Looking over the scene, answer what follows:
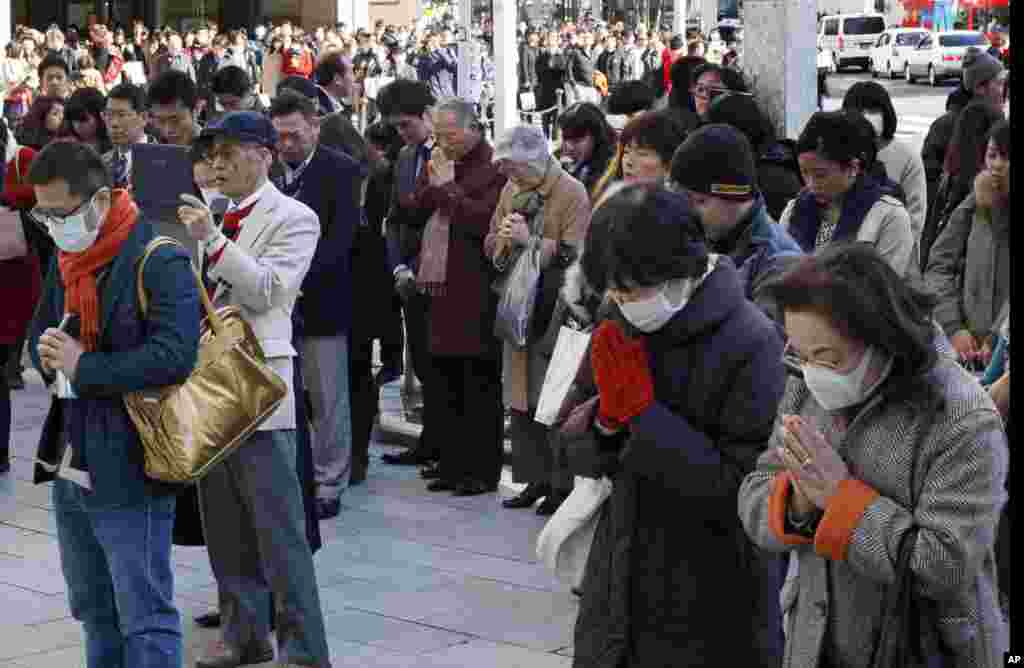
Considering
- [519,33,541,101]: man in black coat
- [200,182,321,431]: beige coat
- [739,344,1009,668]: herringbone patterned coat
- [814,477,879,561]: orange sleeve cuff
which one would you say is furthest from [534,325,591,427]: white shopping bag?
[519,33,541,101]: man in black coat

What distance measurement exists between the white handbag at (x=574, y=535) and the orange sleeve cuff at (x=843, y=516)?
3.25 ft

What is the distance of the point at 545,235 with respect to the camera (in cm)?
820

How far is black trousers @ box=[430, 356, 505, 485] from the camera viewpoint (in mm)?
8898

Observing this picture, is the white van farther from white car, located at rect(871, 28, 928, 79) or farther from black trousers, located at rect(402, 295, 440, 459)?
black trousers, located at rect(402, 295, 440, 459)

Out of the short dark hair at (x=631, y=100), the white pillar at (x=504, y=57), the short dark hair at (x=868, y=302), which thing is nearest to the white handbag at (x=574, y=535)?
the short dark hair at (x=868, y=302)

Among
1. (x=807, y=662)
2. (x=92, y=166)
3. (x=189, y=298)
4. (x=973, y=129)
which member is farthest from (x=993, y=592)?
(x=973, y=129)

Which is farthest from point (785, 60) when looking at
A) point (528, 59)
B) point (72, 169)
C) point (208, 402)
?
point (528, 59)

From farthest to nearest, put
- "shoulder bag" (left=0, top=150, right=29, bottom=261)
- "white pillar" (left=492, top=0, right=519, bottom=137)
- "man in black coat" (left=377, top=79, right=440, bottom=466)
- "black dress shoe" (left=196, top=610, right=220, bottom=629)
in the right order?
1. "white pillar" (left=492, top=0, right=519, bottom=137)
2. "shoulder bag" (left=0, top=150, right=29, bottom=261)
3. "man in black coat" (left=377, top=79, right=440, bottom=466)
4. "black dress shoe" (left=196, top=610, right=220, bottom=629)

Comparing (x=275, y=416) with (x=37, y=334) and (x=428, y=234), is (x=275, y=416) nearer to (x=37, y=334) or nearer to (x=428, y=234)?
(x=37, y=334)

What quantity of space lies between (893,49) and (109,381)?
51.8 m

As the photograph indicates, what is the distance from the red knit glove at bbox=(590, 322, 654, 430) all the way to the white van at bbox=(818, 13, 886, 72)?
55.8 m

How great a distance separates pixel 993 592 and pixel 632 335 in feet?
3.13

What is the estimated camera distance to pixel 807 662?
3508mm

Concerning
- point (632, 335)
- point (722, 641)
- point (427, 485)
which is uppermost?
point (632, 335)
